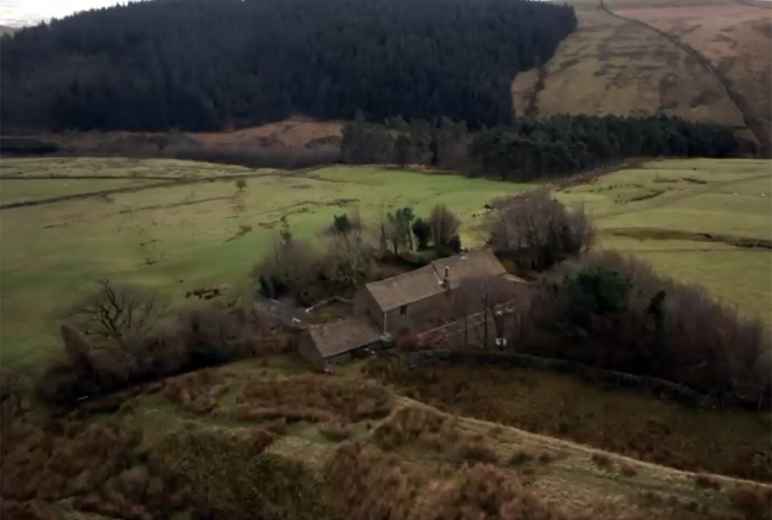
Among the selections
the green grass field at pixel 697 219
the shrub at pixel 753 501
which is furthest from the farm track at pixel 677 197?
the shrub at pixel 753 501

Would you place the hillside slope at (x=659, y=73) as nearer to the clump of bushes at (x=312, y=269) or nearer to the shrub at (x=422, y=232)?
the shrub at (x=422, y=232)

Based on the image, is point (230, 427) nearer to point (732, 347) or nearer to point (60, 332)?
point (60, 332)

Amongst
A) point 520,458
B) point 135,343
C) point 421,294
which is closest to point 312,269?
point 421,294

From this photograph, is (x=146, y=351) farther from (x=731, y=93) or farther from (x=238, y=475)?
(x=731, y=93)

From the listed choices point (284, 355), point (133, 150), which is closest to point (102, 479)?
point (284, 355)

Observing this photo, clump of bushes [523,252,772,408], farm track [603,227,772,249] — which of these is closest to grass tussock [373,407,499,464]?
clump of bushes [523,252,772,408]

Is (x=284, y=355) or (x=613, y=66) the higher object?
(x=613, y=66)
